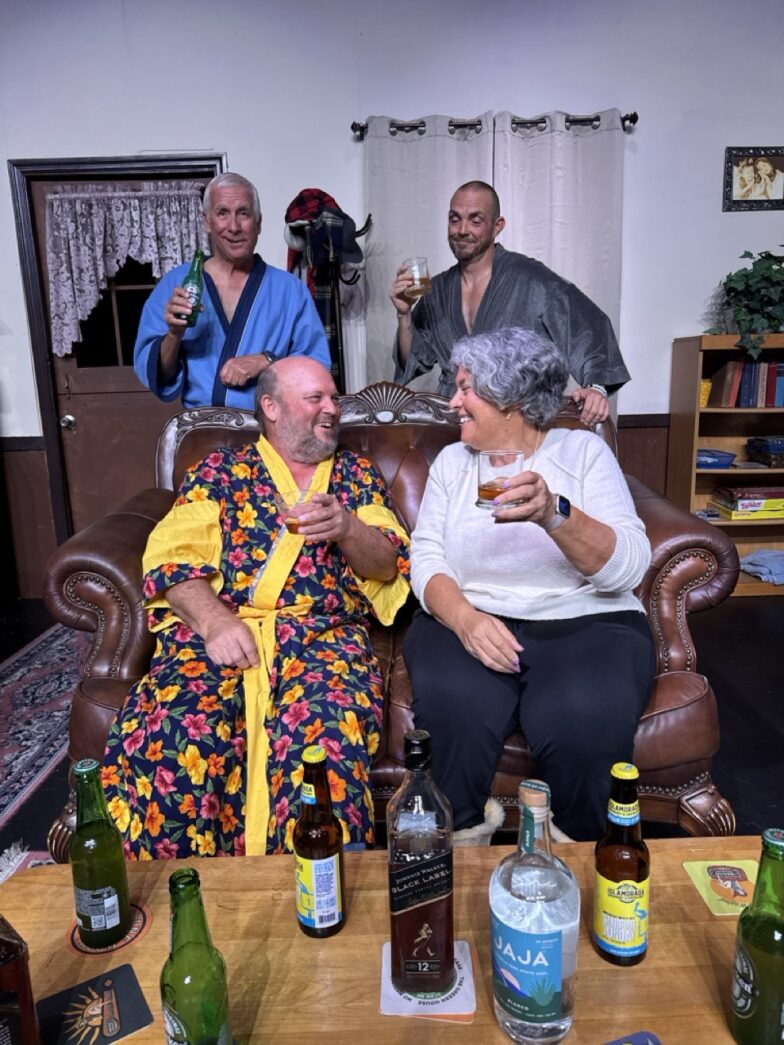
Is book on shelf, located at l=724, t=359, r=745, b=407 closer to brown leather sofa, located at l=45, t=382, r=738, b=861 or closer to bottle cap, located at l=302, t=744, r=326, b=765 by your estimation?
brown leather sofa, located at l=45, t=382, r=738, b=861

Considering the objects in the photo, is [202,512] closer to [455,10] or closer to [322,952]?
[322,952]

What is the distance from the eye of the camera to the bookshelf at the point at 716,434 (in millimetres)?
3666

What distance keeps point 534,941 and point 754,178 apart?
401cm

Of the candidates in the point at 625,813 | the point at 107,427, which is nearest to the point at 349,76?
the point at 107,427

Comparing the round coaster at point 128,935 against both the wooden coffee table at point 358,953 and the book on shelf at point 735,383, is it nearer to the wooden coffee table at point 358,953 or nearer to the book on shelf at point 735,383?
the wooden coffee table at point 358,953

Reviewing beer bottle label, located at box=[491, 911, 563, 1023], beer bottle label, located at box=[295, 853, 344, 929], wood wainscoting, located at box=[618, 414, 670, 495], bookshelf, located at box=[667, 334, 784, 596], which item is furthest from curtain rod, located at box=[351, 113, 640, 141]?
beer bottle label, located at box=[491, 911, 563, 1023]

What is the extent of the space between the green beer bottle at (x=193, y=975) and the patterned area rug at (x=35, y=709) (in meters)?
1.54

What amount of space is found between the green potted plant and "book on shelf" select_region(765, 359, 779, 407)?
18cm

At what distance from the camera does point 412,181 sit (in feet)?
12.0

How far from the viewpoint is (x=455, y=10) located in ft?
11.8

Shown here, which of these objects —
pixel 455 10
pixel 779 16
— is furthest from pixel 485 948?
pixel 779 16

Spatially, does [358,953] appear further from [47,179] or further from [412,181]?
[47,179]

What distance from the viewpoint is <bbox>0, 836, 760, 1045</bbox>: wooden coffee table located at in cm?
83

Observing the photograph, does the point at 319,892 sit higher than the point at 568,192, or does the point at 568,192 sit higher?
the point at 568,192
